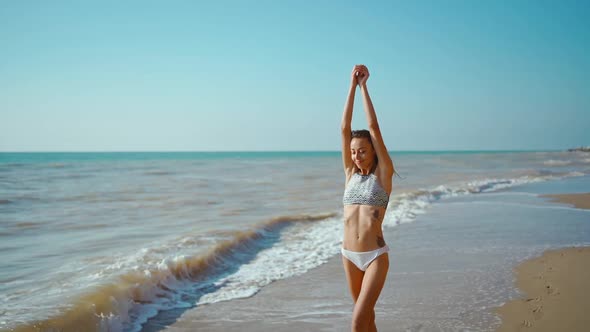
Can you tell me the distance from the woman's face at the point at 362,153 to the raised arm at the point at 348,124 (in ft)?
0.50

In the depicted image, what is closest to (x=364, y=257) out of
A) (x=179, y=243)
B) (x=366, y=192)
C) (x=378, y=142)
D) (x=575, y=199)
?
(x=366, y=192)

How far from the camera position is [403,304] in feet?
18.6

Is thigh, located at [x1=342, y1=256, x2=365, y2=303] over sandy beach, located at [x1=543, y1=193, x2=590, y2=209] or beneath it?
over

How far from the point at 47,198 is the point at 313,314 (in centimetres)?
1569

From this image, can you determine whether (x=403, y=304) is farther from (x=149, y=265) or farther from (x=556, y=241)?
(x=556, y=241)

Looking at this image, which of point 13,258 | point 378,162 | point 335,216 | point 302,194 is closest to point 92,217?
point 13,258

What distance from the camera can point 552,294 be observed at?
5648 millimetres

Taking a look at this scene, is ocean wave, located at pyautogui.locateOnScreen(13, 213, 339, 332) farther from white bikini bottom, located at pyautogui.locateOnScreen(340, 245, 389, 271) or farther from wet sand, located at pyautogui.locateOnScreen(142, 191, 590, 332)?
white bikini bottom, located at pyautogui.locateOnScreen(340, 245, 389, 271)

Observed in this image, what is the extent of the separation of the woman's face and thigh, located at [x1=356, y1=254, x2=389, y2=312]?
0.80m

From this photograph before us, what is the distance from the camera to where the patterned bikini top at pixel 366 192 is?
12.1 feet

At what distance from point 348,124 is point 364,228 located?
0.97 meters

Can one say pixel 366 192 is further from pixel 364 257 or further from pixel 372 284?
pixel 372 284

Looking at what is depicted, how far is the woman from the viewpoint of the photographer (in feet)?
11.8

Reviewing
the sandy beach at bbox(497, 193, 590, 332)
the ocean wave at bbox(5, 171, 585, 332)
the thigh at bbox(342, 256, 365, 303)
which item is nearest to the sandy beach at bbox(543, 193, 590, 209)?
the ocean wave at bbox(5, 171, 585, 332)
